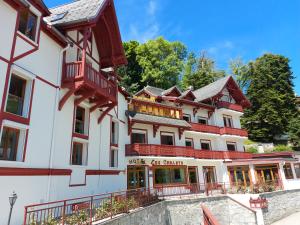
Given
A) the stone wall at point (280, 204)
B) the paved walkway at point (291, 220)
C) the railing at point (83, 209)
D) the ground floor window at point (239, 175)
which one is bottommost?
the paved walkway at point (291, 220)

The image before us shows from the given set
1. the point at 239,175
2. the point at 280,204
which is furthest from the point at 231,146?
the point at 280,204

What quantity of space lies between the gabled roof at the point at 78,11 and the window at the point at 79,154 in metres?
6.90

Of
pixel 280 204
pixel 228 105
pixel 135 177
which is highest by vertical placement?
pixel 228 105

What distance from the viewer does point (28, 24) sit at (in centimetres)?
1041

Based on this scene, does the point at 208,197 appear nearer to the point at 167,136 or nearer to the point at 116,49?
the point at 167,136

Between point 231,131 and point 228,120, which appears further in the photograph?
point 228,120

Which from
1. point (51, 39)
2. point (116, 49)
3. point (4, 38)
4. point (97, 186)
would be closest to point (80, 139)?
point (97, 186)

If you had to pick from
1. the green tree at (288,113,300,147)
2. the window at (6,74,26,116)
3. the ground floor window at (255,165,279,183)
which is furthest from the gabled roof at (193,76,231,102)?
the window at (6,74,26,116)

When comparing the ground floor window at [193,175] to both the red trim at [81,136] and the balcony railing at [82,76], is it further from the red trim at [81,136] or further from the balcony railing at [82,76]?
the balcony railing at [82,76]

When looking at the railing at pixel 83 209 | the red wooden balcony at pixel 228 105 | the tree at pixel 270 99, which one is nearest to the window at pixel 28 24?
the railing at pixel 83 209

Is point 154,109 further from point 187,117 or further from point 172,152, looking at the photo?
point 187,117

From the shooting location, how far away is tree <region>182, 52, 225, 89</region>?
48.3m

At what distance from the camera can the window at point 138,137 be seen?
2202cm

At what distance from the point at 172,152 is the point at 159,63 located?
26.9 meters
